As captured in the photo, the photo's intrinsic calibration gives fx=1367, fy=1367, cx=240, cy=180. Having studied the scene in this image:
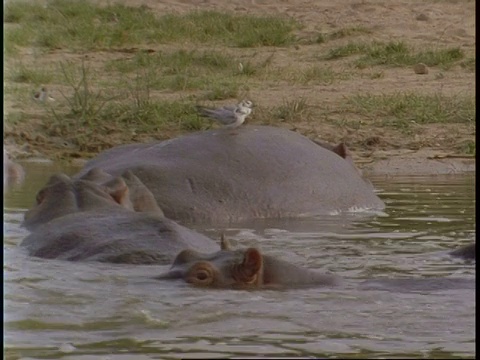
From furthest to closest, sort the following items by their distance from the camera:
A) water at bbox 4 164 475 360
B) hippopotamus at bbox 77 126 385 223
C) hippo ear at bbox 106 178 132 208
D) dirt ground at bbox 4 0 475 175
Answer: dirt ground at bbox 4 0 475 175 < hippopotamus at bbox 77 126 385 223 < hippo ear at bbox 106 178 132 208 < water at bbox 4 164 475 360

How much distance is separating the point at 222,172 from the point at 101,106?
8.44 ft

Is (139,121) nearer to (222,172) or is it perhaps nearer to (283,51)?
(222,172)

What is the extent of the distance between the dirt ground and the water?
3042 millimetres

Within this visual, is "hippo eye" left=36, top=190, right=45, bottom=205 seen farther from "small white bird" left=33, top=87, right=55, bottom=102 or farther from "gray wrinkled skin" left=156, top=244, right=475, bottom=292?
"small white bird" left=33, top=87, right=55, bottom=102

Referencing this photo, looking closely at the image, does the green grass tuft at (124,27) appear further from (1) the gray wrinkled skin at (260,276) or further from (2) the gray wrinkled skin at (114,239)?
(1) the gray wrinkled skin at (260,276)

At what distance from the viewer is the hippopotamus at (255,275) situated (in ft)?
13.9

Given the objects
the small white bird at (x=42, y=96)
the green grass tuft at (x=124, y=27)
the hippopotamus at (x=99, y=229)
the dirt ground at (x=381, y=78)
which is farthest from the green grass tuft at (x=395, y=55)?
the hippopotamus at (x=99, y=229)

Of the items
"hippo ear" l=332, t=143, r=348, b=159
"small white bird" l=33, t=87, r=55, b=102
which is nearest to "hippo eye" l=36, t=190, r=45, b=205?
"hippo ear" l=332, t=143, r=348, b=159

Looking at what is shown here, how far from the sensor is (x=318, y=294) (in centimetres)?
413

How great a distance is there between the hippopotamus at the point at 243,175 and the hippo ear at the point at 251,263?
6.58 ft

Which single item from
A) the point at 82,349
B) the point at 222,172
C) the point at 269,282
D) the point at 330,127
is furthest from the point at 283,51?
the point at 82,349

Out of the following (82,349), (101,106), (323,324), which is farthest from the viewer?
(101,106)

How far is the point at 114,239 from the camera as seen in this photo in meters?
4.88

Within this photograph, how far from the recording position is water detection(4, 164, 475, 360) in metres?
3.38
